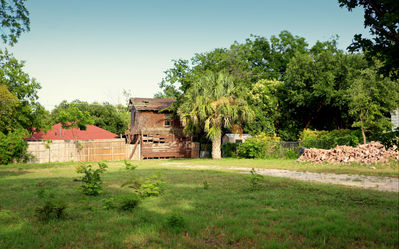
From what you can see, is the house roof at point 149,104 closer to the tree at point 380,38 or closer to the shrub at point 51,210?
the shrub at point 51,210

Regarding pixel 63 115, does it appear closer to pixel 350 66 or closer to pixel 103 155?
pixel 103 155

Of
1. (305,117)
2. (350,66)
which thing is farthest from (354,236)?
(305,117)

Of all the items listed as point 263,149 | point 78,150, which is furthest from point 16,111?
point 263,149

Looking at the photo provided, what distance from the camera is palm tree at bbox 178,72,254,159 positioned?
2558 cm

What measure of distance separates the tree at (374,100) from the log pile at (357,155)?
23.0 feet

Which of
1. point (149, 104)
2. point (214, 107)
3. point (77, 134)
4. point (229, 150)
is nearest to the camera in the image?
point (214, 107)

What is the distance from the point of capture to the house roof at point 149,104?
32.0 m

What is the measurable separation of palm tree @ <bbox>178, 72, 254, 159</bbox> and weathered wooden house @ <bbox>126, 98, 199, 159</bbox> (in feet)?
17.0

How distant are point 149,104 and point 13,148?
14186 millimetres

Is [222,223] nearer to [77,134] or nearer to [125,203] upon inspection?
[125,203]

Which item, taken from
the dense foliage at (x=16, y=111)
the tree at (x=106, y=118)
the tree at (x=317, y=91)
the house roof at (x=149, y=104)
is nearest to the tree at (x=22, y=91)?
the dense foliage at (x=16, y=111)

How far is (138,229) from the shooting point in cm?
475

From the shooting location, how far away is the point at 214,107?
25688 mm

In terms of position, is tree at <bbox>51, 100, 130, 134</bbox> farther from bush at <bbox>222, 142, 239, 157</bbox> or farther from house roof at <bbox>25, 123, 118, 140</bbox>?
bush at <bbox>222, 142, 239, 157</bbox>
